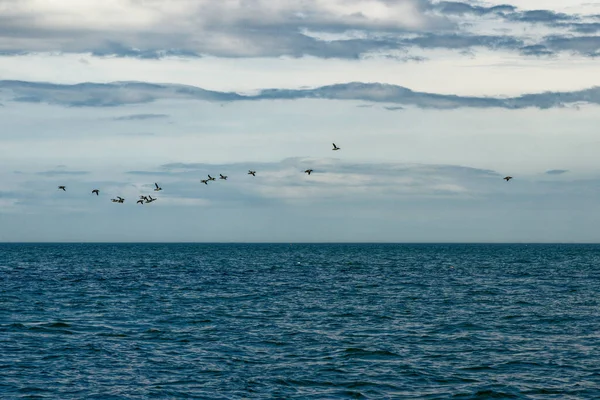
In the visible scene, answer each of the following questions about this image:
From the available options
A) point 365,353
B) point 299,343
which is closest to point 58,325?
point 299,343

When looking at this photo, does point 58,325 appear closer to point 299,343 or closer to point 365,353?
point 299,343

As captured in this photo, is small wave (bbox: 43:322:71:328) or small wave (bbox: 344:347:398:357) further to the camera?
small wave (bbox: 43:322:71:328)

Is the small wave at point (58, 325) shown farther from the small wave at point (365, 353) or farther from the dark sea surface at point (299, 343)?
the small wave at point (365, 353)

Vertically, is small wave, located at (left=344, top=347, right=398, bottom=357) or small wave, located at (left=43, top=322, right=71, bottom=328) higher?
small wave, located at (left=344, top=347, right=398, bottom=357)

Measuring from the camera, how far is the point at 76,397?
3100 centimetres

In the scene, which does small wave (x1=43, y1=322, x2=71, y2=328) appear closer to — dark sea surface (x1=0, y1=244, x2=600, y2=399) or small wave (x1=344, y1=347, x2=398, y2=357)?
dark sea surface (x1=0, y1=244, x2=600, y2=399)

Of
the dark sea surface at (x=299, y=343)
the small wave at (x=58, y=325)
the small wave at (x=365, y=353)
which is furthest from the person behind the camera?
the small wave at (x=58, y=325)

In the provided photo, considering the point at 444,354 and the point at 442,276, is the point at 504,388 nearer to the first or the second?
the point at 444,354

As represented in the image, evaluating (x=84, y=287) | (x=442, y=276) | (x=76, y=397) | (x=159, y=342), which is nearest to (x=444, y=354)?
(x=159, y=342)

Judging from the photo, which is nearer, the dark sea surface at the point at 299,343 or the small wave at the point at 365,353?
the dark sea surface at the point at 299,343

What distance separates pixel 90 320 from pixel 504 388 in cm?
3066

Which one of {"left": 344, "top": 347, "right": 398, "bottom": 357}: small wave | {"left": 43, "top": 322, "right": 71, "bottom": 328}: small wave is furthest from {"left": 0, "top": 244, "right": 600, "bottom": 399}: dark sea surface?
{"left": 43, "top": 322, "right": 71, "bottom": 328}: small wave

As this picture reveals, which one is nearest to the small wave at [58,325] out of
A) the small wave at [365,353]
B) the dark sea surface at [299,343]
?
the dark sea surface at [299,343]

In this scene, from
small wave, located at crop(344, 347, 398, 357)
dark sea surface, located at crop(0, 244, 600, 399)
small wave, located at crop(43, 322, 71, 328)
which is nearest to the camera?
dark sea surface, located at crop(0, 244, 600, 399)
